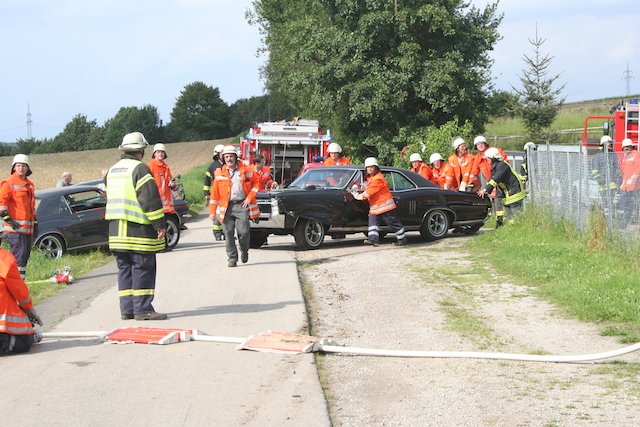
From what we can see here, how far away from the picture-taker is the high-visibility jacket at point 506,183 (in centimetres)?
1747

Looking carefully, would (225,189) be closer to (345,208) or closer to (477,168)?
(345,208)

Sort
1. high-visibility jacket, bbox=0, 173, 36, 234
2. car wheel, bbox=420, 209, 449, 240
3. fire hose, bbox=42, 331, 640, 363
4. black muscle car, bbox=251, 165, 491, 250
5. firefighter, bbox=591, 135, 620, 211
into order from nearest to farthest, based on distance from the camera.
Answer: fire hose, bbox=42, 331, 640, 363
firefighter, bbox=591, 135, 620, 211
high-visibility jacket, bbox=0, 173, 36, 234
black muscle car, bbox=251, 165, 491, 250
car wheel, bbox=420, 209, 449, 240

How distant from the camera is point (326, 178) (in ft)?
56.5

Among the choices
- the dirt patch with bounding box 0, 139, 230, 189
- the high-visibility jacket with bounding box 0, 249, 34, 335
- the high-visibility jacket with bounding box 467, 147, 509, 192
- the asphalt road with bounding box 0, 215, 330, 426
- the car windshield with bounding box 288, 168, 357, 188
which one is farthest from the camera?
the dirt patch with bounding box 0, 139, 230, 189

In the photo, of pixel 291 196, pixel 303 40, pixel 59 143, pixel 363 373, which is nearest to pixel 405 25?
pixel 303 40

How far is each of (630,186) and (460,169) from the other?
7031 millimetres

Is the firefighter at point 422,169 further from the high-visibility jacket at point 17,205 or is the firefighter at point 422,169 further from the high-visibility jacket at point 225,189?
the high-visibility jacket at point 17,205

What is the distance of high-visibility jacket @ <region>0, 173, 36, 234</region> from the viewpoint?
43.0 feet

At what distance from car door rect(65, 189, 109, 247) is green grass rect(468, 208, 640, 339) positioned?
6649mm

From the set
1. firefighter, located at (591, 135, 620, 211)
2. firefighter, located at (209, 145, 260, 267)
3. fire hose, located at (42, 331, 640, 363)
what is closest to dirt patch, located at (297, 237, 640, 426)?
fire hose, located at (42, 331, 640, 363)

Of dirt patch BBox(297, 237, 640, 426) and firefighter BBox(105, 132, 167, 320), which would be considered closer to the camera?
dirt patch BBox(297, 237, 640, 426)

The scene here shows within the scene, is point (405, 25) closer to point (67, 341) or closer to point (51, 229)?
point (51, 229)

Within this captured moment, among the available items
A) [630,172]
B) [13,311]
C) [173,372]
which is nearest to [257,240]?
[630,172]

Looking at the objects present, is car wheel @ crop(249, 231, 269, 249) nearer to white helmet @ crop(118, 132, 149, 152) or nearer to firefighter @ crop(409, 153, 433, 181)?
firefighter @ crop(409, 153, 433, 181)
